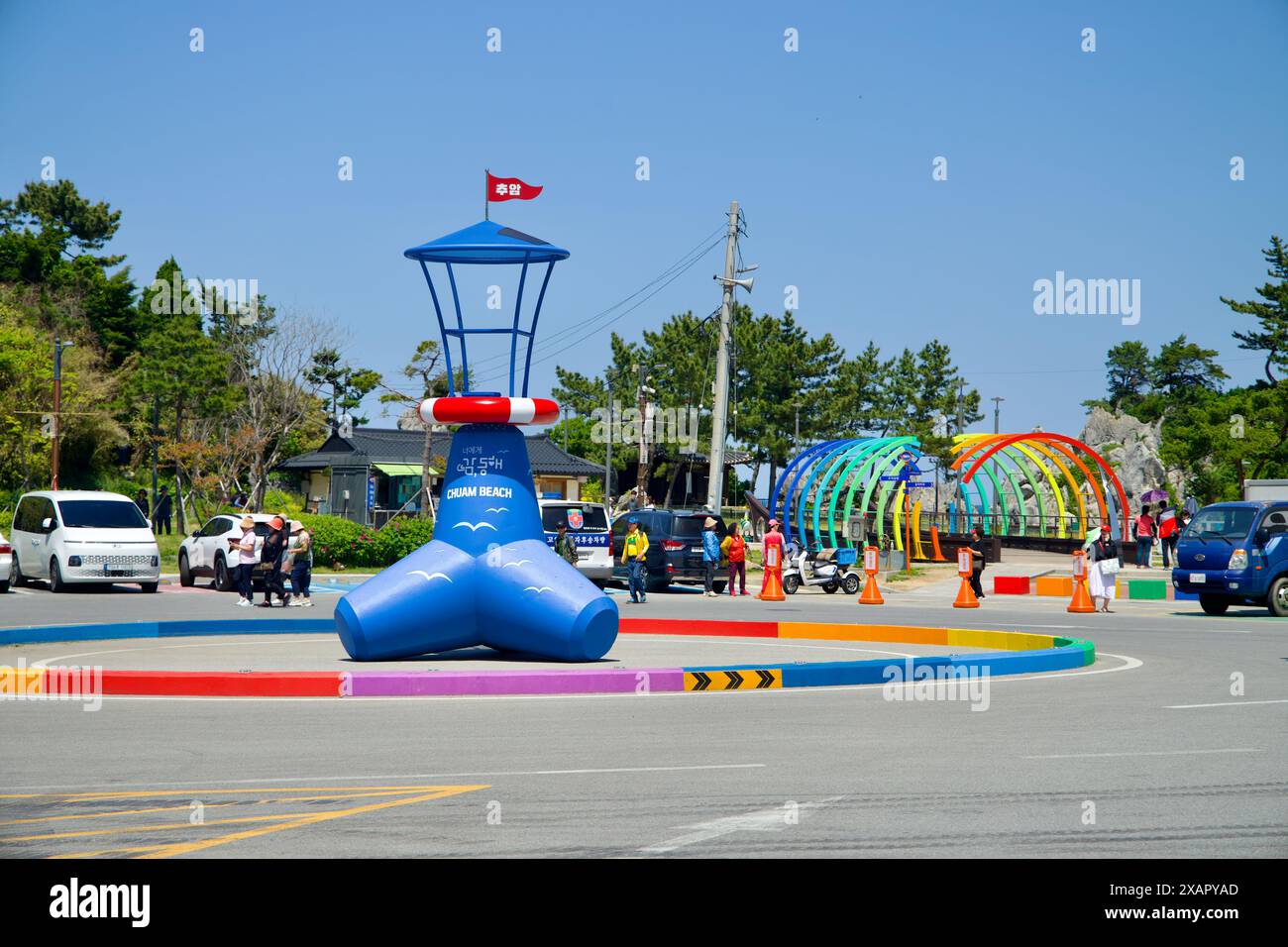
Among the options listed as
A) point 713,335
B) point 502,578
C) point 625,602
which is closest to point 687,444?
point 713,335

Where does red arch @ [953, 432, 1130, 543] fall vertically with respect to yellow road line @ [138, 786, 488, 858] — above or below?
above

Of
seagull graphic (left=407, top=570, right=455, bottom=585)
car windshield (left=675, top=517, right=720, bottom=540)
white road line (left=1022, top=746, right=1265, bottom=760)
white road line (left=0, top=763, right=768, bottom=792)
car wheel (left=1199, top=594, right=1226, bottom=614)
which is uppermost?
car windshield (left=675, top=517, right=720, bottom=540)

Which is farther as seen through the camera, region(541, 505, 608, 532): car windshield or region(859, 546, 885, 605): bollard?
region(541, 505, 608, 532): car windshield

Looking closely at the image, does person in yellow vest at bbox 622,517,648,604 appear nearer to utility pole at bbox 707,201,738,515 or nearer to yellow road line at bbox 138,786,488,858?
utility pole at bbox 707,201,738,515

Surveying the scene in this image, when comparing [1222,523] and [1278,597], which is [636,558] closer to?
[1222,523]

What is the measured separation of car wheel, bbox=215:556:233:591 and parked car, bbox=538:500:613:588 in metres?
6.84

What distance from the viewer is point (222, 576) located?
1222 inches

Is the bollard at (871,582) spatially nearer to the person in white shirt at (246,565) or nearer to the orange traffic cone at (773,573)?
the orange traffic cone at (773,573)

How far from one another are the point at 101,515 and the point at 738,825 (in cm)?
2508

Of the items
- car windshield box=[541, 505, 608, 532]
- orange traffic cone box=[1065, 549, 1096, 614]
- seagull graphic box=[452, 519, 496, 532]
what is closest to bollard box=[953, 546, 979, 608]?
orange traffic cone box=[1065, 549, 1096, 614]

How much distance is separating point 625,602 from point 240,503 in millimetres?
23681

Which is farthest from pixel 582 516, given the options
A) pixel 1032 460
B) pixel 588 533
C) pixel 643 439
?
pixel 643 439

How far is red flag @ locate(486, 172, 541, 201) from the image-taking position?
16.3 m
